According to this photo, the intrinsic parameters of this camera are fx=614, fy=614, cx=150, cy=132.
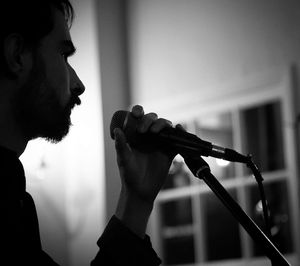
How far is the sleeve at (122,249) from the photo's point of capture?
1.40 m

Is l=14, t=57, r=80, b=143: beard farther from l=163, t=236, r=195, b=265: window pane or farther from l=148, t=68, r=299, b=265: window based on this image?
l=163, t=236, r=195, b=265: window pane

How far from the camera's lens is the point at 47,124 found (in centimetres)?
151

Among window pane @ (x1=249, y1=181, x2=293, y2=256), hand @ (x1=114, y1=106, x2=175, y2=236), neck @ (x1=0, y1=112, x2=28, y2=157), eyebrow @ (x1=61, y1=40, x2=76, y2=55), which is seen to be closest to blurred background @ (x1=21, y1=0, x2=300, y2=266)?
window pane @ (x1=249, y1=181, x2=293, y2=256)

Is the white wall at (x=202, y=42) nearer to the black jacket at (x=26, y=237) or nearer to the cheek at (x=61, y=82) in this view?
the cheek at (x=61, y=82)

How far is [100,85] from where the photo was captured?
445 cm

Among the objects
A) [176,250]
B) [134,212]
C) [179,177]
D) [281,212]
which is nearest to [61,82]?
[134,212]

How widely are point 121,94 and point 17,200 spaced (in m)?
3.28

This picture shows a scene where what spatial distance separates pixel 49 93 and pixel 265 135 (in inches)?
94.8

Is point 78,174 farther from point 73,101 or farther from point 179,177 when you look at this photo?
point 73,101

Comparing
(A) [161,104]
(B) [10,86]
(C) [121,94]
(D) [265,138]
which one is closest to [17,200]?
(B) [10,86]

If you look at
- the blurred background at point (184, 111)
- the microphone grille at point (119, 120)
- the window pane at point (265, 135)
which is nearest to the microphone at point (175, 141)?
the microphone grille at point (119, 120)

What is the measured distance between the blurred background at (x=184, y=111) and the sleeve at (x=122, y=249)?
6.45ft

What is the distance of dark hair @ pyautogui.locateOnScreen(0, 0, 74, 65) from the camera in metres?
1.54

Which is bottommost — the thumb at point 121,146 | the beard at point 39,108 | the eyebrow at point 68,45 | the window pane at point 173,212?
the window pane at point 173,212
